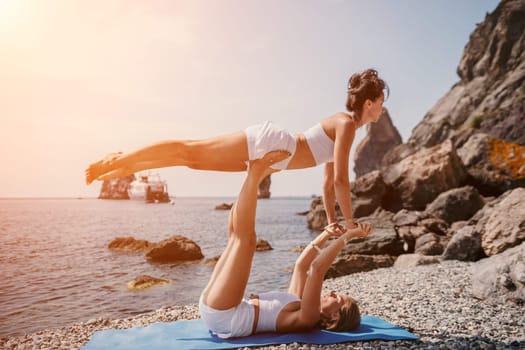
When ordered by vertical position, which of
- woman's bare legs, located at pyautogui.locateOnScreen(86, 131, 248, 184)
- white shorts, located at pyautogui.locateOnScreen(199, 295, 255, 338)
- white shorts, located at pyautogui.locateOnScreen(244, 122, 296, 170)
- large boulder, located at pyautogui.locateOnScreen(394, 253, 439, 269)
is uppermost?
white shorts, located at pyautogui.locateOnScreen(244, 122, 296, 170)

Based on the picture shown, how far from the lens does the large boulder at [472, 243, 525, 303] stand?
6082 mm

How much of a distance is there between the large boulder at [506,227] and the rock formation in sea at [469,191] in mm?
23

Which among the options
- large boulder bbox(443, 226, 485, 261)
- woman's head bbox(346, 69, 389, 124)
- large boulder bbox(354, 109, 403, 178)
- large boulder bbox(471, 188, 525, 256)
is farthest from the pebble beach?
large boulder bbox(354, 109, 403, 178)

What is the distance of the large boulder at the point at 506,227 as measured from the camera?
8.98 m

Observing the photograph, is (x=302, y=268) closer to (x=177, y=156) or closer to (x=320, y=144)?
(x=320, y=144)

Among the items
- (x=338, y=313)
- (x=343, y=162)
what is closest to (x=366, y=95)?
(x=343, y=162)

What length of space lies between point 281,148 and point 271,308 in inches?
74.0

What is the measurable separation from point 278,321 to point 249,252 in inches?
38.0

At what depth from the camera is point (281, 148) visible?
4715mm

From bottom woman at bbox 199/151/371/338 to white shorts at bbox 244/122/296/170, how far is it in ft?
0.28

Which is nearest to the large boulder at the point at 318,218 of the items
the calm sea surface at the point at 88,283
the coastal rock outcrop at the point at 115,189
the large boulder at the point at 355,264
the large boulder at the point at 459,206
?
the calm sea surface at the point at 88,283

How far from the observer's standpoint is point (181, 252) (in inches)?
674

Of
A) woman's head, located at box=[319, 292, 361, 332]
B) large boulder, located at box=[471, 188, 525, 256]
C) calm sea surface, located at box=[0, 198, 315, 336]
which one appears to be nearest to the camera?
woman's head, located at box=[319, 292, 361, 332]

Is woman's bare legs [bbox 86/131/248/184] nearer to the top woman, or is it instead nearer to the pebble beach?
the top woman
